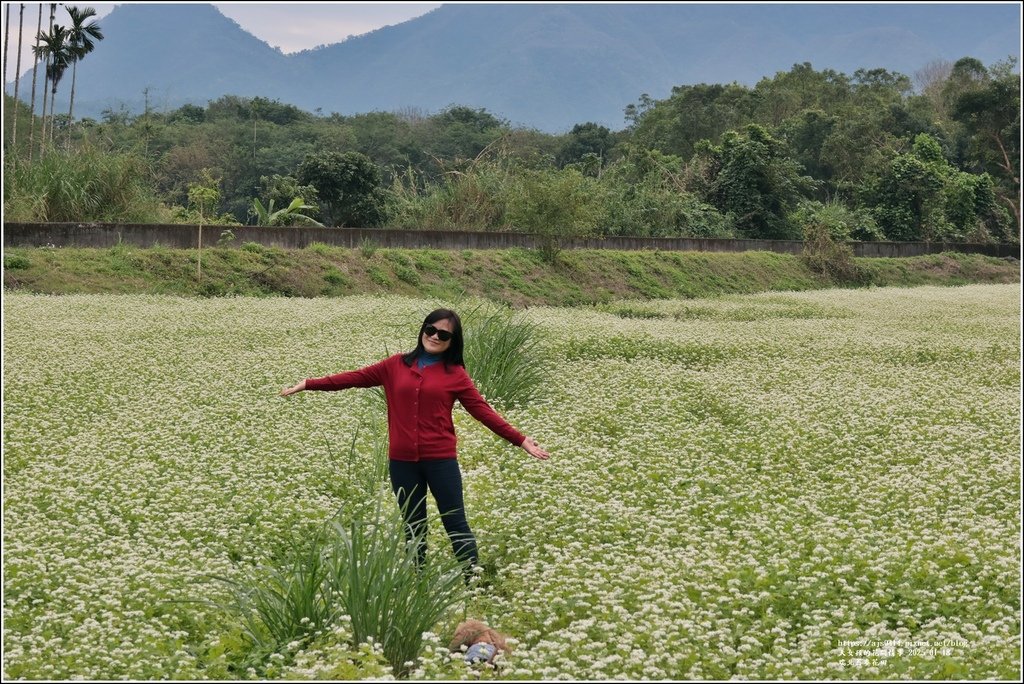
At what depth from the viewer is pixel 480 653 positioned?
6922 millimetres

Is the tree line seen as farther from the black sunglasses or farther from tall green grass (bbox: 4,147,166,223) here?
the black sunglasses

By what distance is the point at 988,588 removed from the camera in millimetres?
8234

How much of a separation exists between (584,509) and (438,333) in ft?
8.95

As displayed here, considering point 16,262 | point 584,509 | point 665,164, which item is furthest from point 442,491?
point 665,164

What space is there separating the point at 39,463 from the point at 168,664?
5.81 meters

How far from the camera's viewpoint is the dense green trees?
4928 cm

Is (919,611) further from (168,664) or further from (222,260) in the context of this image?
(222,260)

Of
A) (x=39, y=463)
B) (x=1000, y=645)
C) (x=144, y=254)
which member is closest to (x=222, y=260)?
(x=144, y=254)

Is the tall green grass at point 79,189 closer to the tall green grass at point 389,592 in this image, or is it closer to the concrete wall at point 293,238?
the concrete wall at point 293,238

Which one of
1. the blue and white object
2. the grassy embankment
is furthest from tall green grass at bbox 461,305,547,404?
the grassy embankment

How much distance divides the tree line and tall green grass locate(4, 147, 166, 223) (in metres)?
0.07

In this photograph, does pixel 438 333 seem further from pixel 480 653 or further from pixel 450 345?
pixel 480 653

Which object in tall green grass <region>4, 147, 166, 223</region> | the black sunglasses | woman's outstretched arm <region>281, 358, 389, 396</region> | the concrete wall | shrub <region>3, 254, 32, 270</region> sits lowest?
woman's outstretched arm <region>281, 358, 389, 396</region>

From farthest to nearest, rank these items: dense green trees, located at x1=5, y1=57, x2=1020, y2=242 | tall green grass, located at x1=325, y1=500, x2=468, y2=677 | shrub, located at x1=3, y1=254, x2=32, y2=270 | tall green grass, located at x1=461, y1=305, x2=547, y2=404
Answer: dense green trees, located at x1=5, y1=57, x2=1020, y2=242 → shrub, located at x1=3, y1=254, x2=32, y2=270 → tall green grass, located at x1=461, y1=305, x2=547, y2=404 → tall green grass, located at x1=325, y1=500, x2=468, y2=677
